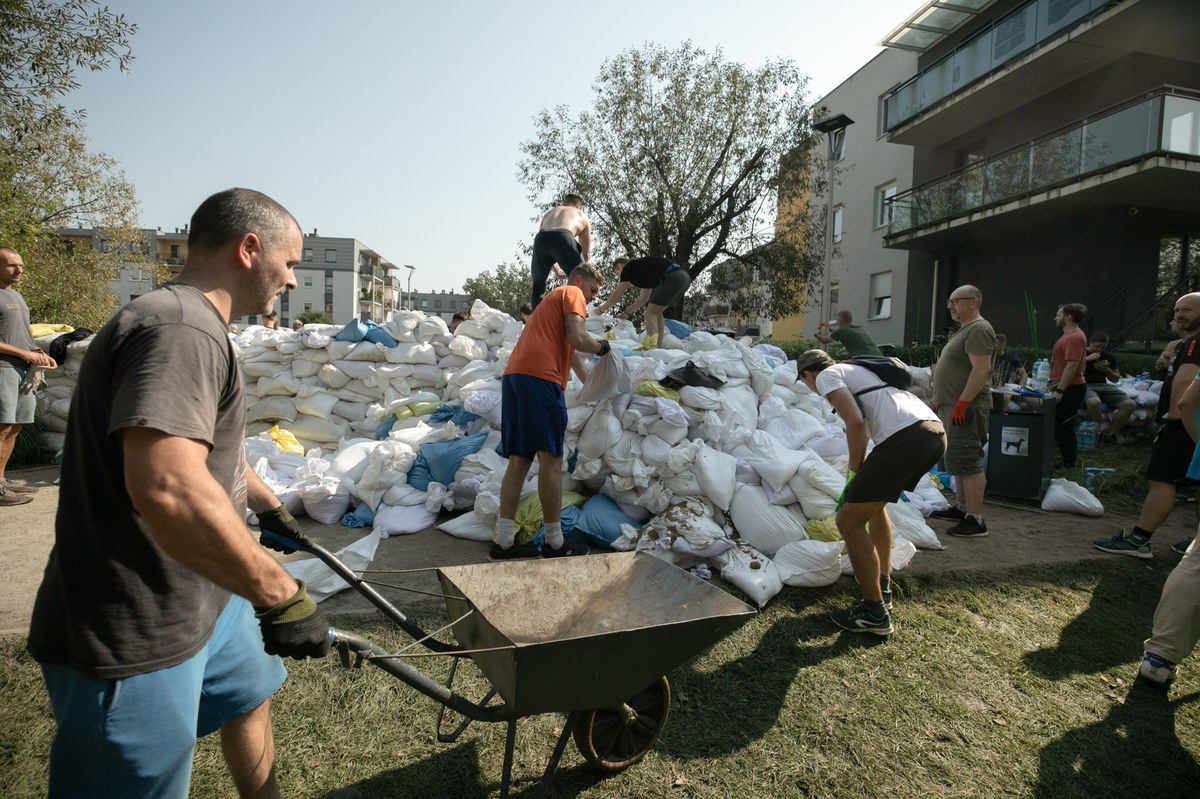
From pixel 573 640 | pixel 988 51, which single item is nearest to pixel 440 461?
pixel 573 640

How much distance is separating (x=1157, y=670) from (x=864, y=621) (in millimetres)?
1166

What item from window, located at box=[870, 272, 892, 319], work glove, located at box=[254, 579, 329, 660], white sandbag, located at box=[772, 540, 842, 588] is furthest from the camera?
window, located at box=[870, 272, 892, 319]

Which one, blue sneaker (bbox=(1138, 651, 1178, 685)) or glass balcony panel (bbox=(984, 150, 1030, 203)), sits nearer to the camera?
blue sneaker (bbox=(1138, 651, 1178, 685))

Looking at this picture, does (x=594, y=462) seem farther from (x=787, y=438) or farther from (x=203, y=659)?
(x=203, y=659)

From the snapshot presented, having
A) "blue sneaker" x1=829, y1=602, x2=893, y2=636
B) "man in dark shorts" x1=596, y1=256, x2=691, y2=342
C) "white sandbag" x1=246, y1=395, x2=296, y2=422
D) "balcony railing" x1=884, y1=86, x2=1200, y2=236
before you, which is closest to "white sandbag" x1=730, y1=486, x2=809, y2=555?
"blue sneaker" x1=829, y1=602, x2=893, y2=636

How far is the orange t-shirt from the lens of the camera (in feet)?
12.2

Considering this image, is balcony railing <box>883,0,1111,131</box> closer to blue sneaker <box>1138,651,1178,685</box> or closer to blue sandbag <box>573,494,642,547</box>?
blue sneaker <box>1138,651,1178,685</box>

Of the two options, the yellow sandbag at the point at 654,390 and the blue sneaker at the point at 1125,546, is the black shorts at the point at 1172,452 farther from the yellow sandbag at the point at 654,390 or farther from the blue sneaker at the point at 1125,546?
the yellow sandbag at the point at 654,390

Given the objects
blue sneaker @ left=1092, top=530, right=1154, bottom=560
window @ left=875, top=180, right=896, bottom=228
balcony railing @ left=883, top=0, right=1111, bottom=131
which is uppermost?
balcony railing @ left=883, top=0, right=1111, bottom=131

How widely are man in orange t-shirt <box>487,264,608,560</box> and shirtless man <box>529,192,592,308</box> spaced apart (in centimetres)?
168

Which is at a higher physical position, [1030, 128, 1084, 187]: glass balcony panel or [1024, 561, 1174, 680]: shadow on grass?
[1030, 128, 1084, 187]: glass balcony panel

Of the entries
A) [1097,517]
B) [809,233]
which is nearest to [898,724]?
[1097,517]

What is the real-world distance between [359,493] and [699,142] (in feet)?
43.8

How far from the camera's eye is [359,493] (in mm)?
4605
